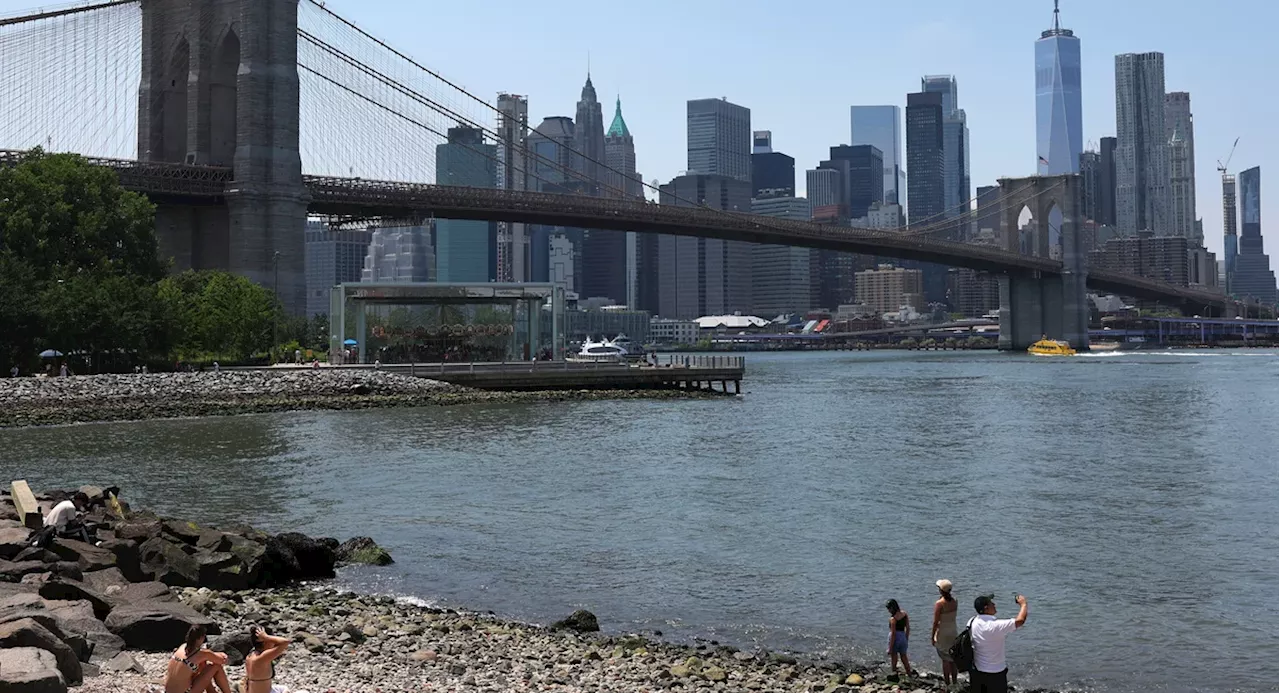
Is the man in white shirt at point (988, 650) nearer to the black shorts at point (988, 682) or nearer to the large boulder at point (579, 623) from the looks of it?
the black shorts at point (988, 682)

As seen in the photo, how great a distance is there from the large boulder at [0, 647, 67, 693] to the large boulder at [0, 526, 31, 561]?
5.73 meters

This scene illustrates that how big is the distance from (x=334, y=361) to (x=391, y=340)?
276 cm

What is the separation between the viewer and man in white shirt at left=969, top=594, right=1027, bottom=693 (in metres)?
10.4

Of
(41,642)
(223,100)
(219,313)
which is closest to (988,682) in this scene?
(41,642)

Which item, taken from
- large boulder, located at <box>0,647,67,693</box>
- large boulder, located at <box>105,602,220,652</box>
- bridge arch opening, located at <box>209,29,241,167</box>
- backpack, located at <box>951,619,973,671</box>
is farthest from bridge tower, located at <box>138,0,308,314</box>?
backpack, located at <box>951,619,973,671</box>

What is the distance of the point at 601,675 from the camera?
12.0 metres

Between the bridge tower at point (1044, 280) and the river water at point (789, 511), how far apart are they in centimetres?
7990

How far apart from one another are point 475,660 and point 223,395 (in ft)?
126

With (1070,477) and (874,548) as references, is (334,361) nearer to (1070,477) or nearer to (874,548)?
(1070,477)

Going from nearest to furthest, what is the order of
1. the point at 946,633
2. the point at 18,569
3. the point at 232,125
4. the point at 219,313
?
the point at 946,633, the point at 18,569, the point at 219,313, the point at 232,125

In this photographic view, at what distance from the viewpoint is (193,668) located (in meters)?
9.16

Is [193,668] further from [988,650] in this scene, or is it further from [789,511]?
[789,511]

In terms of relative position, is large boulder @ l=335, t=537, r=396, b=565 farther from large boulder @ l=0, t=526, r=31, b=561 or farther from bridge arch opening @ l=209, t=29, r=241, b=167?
bridge arch opening @ l=209, t=29, r=241, b=167

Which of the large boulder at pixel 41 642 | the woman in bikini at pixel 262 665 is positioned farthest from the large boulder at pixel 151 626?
the woman in bikini at pixel 262 665
